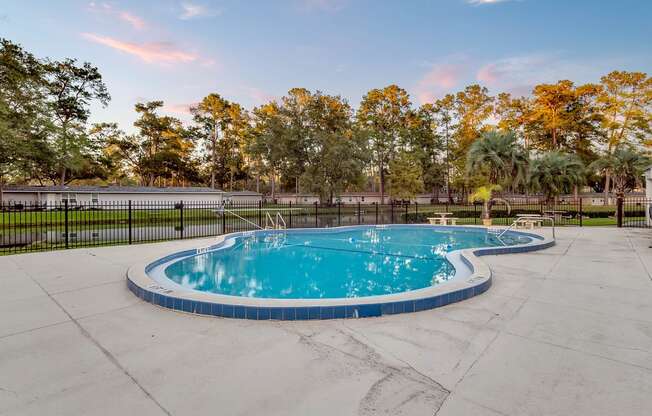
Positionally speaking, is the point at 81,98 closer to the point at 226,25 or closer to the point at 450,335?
the point at 226,25

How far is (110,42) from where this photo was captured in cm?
1395

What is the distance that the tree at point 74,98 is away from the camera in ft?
105

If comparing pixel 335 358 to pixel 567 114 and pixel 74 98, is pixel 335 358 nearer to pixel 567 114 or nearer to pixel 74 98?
pixel 74 98

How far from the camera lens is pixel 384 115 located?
41.6 m

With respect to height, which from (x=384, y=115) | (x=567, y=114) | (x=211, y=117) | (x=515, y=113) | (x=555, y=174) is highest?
(x=211, y=117)

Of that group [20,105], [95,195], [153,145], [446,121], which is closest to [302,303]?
[20,105]

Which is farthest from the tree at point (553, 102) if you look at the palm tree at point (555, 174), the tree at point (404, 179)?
the palm tree at point (555, 174)

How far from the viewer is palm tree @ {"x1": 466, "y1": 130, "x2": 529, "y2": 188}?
67.8 ft

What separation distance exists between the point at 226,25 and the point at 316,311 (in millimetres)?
14502

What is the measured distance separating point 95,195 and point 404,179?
32.0 meters

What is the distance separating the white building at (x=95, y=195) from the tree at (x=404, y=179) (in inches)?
802

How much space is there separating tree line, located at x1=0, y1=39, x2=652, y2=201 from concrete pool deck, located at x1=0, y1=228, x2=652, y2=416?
19.1 meters

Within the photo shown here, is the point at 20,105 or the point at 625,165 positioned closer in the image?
the point at 625,165

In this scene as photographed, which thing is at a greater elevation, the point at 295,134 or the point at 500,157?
the point at 295,134
